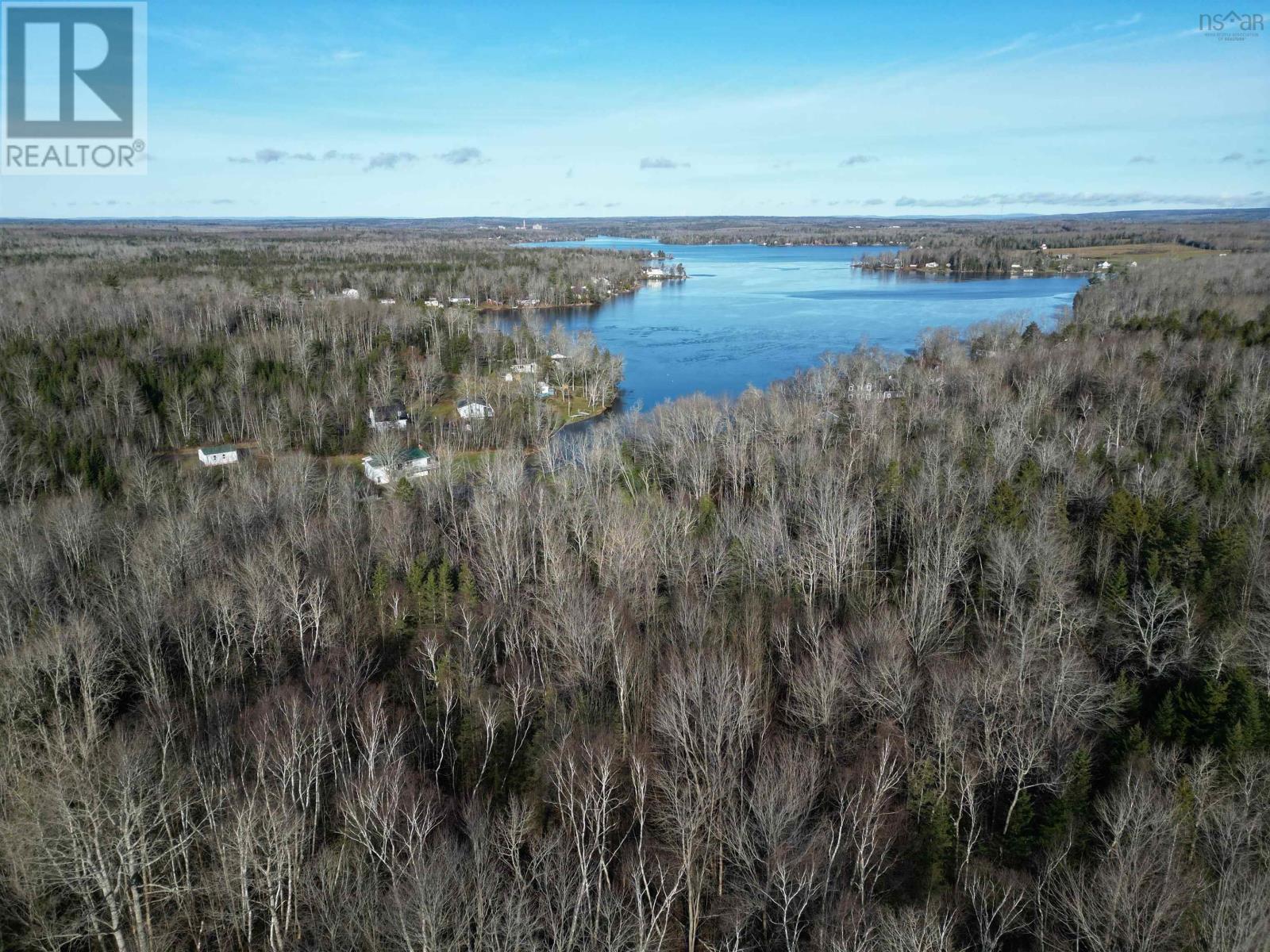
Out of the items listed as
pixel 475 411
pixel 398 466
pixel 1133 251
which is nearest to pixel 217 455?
pixel 398 466

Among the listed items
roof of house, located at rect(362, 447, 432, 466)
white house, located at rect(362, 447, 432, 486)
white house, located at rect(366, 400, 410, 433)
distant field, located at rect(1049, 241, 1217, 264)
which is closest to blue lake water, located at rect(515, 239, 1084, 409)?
distant field, located at rect(1049, 241, 1217, 264)

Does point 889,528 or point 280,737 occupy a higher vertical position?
point 889,528

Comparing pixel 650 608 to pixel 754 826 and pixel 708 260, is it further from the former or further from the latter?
pixel 708 260

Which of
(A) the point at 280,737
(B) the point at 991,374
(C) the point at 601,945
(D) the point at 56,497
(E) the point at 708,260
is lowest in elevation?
(C) the point at 601,945

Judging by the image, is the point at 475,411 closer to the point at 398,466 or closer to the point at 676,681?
the point at 398,466

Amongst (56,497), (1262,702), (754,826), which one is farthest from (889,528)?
(56,497)

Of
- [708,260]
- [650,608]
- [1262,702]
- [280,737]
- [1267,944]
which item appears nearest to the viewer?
[1267,944]
